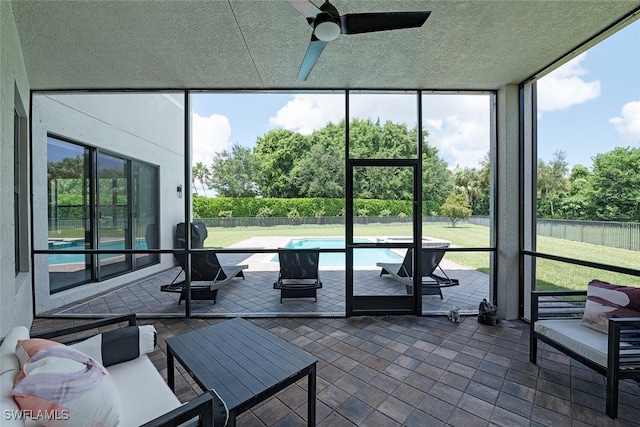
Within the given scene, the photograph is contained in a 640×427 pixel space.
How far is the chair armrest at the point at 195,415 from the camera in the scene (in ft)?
3.73

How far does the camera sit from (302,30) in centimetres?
253

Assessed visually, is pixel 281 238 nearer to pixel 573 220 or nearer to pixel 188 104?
pixel 188 104

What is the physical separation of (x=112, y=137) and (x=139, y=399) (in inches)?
188

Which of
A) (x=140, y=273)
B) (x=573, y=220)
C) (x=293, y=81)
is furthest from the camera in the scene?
(x=140, y=273)

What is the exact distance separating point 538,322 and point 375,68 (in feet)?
10.2

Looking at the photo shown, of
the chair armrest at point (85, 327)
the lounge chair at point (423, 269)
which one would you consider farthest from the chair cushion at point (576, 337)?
the chair armrest at point (85, 327)

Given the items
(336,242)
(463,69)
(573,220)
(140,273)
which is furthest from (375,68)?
(140,273)

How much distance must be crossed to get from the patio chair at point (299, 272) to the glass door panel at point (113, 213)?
9.46ft

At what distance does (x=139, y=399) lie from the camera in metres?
1.47

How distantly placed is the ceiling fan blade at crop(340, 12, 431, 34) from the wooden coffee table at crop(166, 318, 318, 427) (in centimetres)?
220

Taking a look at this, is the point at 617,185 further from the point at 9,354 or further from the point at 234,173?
the point at 9,354

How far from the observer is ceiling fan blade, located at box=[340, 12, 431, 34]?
1.73 metres

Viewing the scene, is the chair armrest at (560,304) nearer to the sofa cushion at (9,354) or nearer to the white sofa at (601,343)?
the white sofa at (601,343)

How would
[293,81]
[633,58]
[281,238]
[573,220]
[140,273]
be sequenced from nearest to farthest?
[633,58] → [573,220] → [293,81] → [281,238] → [140,273]
